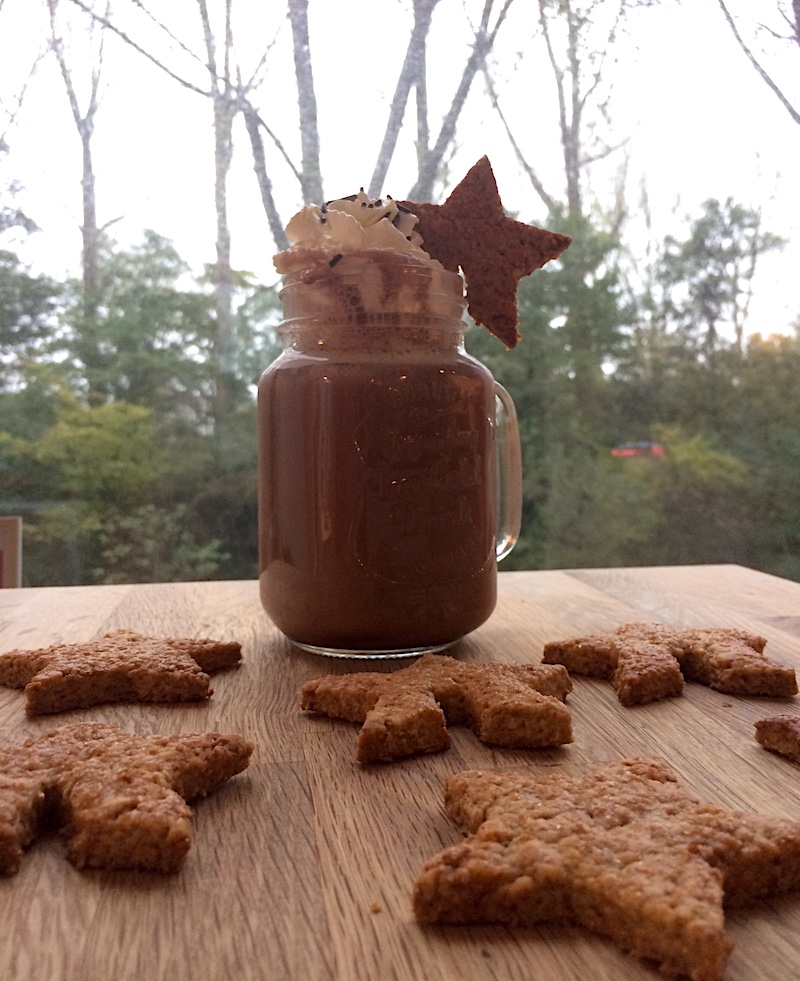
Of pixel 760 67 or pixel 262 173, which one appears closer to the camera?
pixel 262 173

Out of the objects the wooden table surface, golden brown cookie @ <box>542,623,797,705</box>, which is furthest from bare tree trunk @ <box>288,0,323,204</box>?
golden brown cookie @ <box>542,623,797,705</box>

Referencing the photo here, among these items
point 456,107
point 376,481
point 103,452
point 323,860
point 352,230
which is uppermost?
point 456,107

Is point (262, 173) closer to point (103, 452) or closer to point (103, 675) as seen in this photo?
point (103, 452)

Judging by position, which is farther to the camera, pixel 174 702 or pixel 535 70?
pixel 535 70

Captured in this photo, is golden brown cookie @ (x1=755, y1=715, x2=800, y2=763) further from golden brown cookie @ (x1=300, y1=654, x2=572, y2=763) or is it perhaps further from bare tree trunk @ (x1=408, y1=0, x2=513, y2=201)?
bare tree trunk @ (x1=408, y1=0, x2=513, y2=201)

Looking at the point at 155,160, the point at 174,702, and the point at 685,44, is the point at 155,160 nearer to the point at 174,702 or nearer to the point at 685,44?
the point at 685,44


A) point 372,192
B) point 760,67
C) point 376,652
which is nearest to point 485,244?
point 376,652

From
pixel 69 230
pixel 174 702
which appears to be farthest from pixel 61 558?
pixel 174 702
